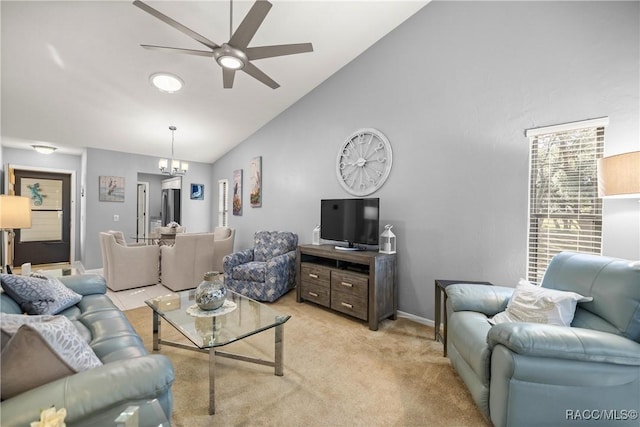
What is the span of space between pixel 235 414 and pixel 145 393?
82 centimetres

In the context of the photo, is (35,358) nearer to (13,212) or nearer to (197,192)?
(13,212)

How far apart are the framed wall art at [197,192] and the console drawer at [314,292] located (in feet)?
14.3

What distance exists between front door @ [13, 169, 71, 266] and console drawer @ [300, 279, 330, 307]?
19.6 feet

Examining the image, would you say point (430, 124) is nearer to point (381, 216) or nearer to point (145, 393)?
point (381, 216)

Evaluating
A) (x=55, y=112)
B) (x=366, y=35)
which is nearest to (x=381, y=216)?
(x=366, y=35)

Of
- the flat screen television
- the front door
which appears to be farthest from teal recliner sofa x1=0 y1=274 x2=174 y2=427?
the front door

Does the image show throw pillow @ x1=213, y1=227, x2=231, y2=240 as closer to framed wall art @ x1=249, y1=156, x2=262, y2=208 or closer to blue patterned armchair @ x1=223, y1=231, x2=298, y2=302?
framed wall art @ x1=249, y1=156, x2=262, y2=208

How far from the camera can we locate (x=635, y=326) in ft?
4.72

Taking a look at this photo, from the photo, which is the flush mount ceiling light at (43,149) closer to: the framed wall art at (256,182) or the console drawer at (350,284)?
the framed wall art at (256,182)

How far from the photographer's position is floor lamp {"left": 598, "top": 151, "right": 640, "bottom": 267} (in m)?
1.55

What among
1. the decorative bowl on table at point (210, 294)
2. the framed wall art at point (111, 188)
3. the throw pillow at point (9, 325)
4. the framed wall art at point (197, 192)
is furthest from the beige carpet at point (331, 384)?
the framed wall art at point (197, 192)

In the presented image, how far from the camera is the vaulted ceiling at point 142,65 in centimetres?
270

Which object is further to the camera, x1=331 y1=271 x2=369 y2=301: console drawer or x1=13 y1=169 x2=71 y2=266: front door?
x1=13 y1=169 x2=71 y2=266: front door

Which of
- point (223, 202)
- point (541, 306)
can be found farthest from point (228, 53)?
point (223, 202)
